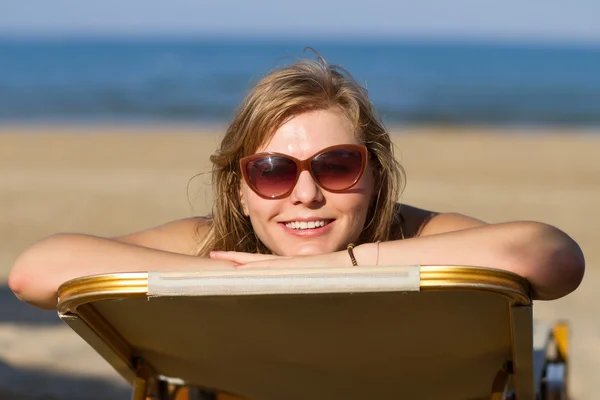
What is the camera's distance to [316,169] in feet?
8.55

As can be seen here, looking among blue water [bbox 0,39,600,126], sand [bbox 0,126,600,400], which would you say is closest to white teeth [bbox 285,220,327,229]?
sand [bbox 0,126,600,400]

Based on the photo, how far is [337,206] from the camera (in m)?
2.66

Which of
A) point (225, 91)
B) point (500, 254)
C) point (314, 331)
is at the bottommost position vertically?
point (314, 331)

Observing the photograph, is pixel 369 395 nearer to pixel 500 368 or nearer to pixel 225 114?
pixel 500 368

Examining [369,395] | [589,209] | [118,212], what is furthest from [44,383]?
[589,209]

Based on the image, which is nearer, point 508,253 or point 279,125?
point 508,253

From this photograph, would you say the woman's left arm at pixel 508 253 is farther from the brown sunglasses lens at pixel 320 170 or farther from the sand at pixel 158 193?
the sand at pixel 158 193

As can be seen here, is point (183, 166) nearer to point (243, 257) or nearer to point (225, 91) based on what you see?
point (243, 257)

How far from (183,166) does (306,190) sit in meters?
10.8

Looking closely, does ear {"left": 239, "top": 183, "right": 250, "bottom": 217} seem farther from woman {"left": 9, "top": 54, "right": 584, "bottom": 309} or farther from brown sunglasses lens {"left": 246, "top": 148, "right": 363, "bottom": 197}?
brown sunglasses lens {"left": 246, "top": 148, "right": 363, "bottom": 197}

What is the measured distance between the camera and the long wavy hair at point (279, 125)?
8.98 feet

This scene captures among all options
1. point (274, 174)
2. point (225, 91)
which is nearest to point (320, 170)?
point (274, 174)

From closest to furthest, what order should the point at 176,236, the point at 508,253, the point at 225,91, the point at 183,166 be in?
the point at 508,253
the point at 176,236
the point at 183,166
the point at 225,91

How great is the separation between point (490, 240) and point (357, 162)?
20.0 inches
